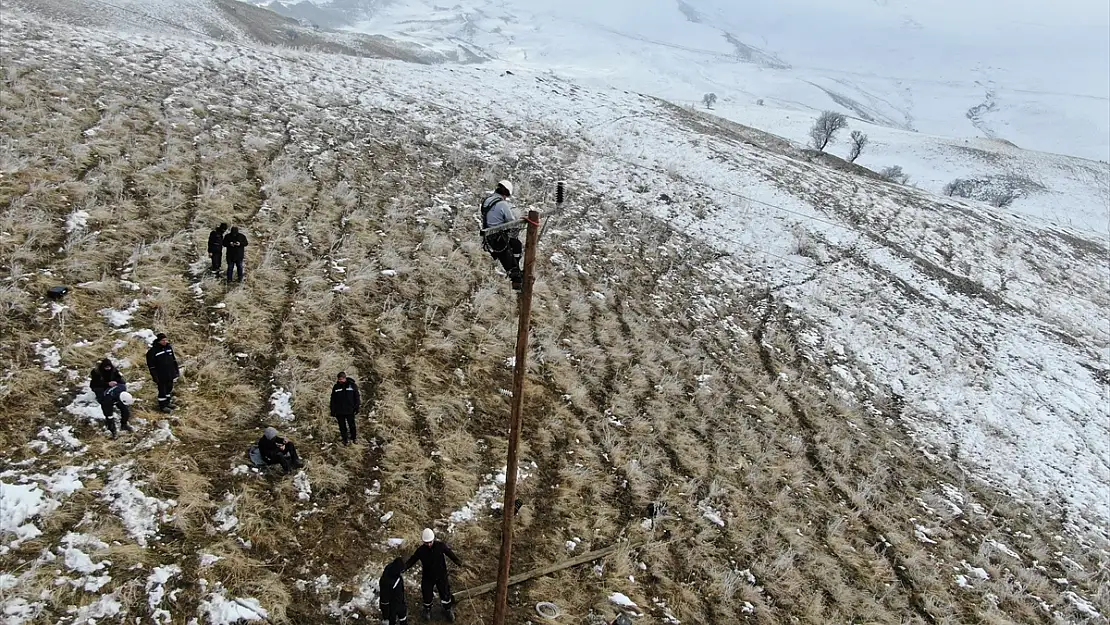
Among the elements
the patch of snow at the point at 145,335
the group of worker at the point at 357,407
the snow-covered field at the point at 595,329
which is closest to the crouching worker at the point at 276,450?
the group of worker at the point at 357,407

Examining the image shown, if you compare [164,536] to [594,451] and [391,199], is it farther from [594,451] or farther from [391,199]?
[391,199]

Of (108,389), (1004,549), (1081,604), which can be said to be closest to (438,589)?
(108,389)

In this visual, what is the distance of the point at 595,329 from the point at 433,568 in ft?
29.3

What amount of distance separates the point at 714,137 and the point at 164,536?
33403 millimetres

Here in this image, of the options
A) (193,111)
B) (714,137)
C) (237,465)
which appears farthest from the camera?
(714,137)

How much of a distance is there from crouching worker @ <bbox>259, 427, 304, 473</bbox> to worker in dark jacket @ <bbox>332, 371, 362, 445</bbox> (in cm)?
81

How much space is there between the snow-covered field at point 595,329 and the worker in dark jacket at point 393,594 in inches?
20.7

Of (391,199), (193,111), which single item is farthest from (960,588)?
(193,111)

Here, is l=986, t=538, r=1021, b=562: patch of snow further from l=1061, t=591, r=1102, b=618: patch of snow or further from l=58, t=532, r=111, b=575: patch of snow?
l=58, t=532, r=111, b=575: patch of snow

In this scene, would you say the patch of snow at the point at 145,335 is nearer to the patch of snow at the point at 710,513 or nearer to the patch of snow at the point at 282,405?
the patch of snow at the point at 282,405

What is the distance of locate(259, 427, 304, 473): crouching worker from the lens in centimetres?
826

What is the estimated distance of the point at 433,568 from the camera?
273 inches

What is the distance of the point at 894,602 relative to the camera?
9.79 meters

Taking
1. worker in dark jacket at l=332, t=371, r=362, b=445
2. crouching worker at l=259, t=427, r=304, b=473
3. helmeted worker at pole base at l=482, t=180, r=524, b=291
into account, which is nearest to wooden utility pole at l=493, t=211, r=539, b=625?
helmeted worker at pole base at l=482, t=180, r=524, b=291
